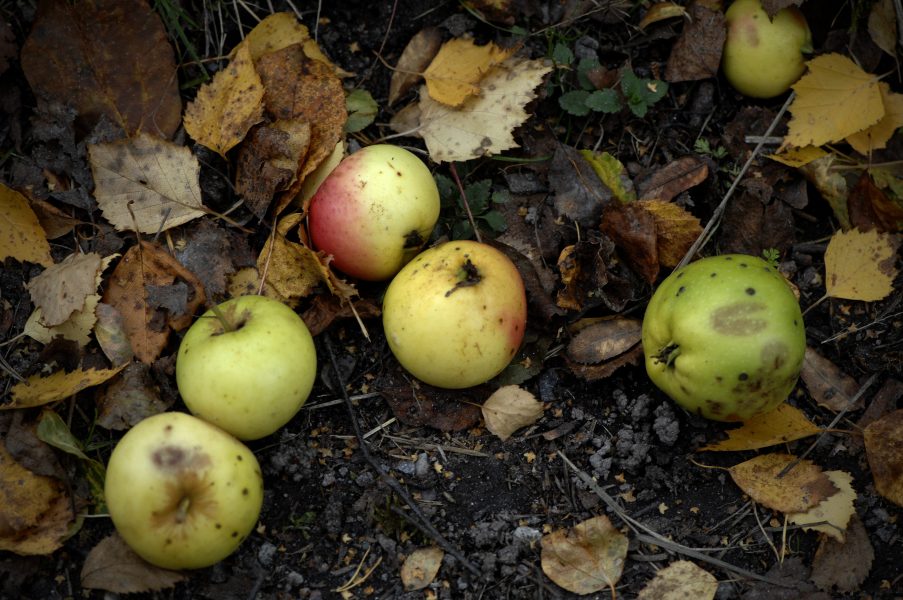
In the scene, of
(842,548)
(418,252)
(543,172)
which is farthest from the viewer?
(543,172)

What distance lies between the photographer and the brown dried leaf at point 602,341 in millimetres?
3164

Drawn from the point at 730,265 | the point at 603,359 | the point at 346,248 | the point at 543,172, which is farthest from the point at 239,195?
the point at 730,265

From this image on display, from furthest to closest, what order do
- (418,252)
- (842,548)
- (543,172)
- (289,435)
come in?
(543,172) < (418,252) < (289,435) < (842,548)

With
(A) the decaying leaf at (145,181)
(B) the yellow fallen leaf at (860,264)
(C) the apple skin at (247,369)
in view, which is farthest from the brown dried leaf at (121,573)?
(B) the yellow fallen leaf at (860,264)

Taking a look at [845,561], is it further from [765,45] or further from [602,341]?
[765,45]

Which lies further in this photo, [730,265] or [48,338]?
[48,338]

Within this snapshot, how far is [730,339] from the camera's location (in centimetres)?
270

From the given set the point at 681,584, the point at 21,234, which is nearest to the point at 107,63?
the point at 21,234

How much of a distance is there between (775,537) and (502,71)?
6.76 feet

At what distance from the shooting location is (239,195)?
10.8 feet

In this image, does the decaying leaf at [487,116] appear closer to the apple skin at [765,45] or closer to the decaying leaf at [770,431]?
the apple skin at [765,45]

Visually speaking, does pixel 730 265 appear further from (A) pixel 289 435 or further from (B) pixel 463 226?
(A) pixel 289 435

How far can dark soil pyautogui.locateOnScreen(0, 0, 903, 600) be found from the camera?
9.19 ft

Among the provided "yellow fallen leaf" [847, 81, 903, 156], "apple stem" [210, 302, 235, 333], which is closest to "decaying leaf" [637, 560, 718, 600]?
"apple stem" [210, 302, 235, 333]
